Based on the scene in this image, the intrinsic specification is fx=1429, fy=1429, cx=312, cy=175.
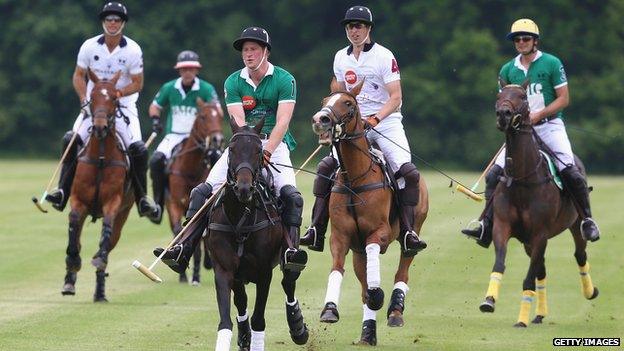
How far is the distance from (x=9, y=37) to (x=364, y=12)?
A: 146 ft

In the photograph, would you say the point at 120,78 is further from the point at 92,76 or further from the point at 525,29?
the point at 525,29

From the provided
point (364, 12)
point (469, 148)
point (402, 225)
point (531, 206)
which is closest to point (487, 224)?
point (531, 206)

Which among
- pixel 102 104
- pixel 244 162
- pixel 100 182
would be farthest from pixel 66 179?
pixel 244 162

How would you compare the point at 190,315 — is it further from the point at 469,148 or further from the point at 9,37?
the point at 9,37

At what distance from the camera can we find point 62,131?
Answer: 55875mm


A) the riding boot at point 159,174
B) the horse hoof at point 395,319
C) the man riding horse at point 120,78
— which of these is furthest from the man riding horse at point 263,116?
the riding boot at point 159,174

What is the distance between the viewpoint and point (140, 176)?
1722 centimetres

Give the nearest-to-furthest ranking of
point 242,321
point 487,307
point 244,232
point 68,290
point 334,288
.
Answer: point 244,232 → point 242,321 → point 334,288 → point 487,307 → point 68,290

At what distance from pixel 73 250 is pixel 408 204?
14.7ft

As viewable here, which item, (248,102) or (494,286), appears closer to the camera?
(248,102)

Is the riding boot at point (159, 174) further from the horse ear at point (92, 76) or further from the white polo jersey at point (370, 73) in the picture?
the white polo jersey at point (370, 73)

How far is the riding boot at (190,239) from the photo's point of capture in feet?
37.1

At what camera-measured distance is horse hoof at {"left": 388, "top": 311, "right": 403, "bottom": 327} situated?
13.3 meters

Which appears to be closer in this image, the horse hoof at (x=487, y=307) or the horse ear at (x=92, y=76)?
the horse hoof at (x=487, y=307)
